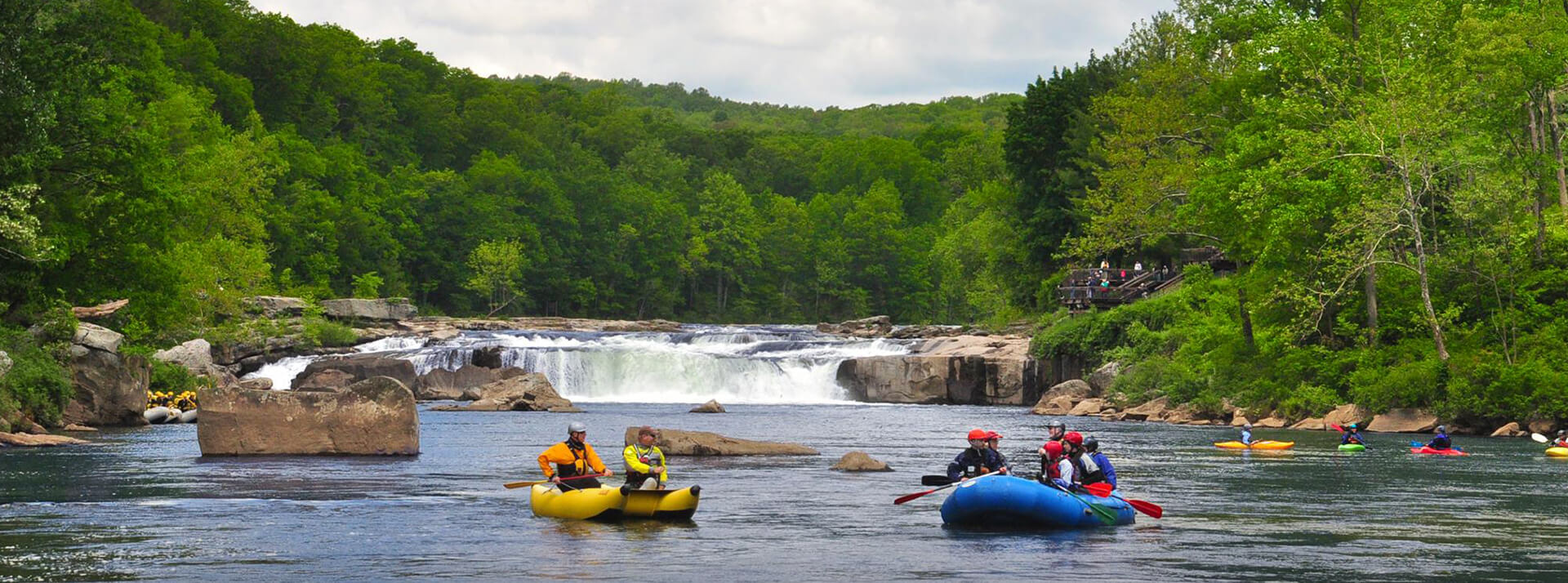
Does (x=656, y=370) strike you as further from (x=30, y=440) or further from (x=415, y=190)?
(x=415, y=190)

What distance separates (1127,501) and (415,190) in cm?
9331

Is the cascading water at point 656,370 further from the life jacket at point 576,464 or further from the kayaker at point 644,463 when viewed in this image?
the kayaker at point 644,463

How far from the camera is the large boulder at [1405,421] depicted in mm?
40656

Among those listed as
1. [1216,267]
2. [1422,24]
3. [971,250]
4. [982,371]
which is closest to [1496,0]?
[1422,24]

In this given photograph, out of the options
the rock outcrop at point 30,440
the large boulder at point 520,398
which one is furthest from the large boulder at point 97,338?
the large boulder at point 520,398

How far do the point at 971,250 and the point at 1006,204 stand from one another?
52.6ft

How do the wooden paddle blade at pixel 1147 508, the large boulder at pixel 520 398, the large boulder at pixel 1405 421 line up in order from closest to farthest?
the wooden paddle blade at pixel 1147 508 < the large boulder at pixel 1405 421 < the large boulder at pixel 520 398

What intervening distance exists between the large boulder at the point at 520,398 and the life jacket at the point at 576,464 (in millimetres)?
29481

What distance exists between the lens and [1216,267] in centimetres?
5950

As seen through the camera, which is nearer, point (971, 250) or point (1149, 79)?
point (1149, 79)

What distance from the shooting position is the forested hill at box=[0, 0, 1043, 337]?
38.2 metres

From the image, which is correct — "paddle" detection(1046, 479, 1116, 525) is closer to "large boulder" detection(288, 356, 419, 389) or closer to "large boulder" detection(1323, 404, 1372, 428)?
"large boulder" detection(1323, 404, 1372, 428)

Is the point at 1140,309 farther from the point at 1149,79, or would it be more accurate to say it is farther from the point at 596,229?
the point at 596,229

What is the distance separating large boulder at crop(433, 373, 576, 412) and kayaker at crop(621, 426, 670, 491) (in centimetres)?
3028
